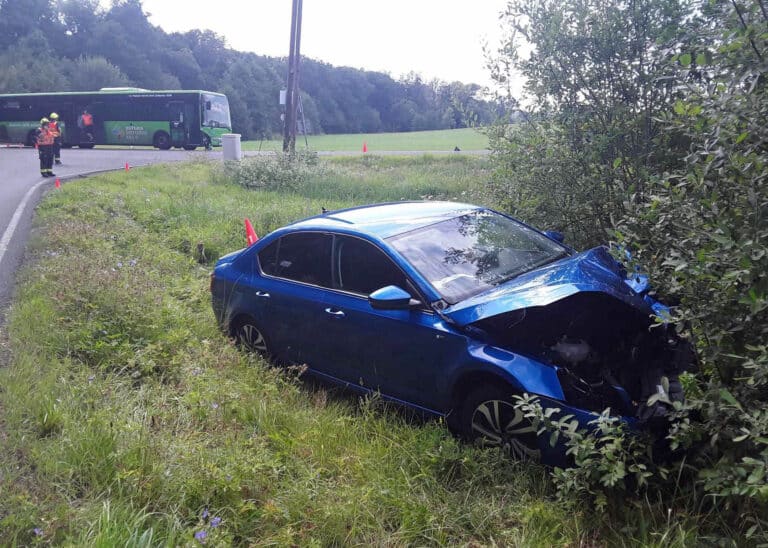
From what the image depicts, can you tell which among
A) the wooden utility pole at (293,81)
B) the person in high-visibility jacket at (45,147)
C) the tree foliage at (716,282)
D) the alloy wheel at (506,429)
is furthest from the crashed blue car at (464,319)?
the person in high-visibility jacket at (45,147)

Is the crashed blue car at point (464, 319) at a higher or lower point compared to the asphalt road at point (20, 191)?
higher

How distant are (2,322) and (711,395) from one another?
6.26m

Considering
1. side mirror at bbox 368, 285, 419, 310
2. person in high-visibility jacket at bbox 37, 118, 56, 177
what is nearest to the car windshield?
side mirror at bbox 368, 285, 419, 310

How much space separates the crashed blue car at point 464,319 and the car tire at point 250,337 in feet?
0.06

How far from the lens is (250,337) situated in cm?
571

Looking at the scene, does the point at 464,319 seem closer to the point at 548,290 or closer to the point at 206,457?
the point at 548,290

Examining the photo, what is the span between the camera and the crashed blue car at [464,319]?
12.2ft

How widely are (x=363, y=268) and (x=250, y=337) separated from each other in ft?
4.99

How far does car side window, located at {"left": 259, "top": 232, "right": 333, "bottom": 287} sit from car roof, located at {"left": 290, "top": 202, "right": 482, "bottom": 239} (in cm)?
12

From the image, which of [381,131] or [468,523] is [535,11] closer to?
[468,523]

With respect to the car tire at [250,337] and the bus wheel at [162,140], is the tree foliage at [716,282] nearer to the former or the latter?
the car tire at [250,337]

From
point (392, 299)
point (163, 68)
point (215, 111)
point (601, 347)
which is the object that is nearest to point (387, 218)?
point (392, 299)

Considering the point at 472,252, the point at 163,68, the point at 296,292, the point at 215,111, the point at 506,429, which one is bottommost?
the point at 506,429

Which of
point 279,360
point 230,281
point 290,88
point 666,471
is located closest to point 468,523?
point 666,471
